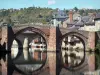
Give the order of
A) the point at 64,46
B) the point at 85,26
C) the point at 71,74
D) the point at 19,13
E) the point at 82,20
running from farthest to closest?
the point at 19,13 < the point at 82,20 < the point at 85,26 < the point at 64,46 < the point at 71,74

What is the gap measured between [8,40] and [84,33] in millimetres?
13398

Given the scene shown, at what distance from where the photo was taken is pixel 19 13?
632 ft

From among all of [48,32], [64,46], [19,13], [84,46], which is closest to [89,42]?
[84,46]

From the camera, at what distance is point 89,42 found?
216ft

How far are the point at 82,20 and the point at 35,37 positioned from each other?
18974mm

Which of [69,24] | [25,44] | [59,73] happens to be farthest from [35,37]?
[59,73]

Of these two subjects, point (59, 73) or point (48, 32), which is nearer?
point (59, 73)

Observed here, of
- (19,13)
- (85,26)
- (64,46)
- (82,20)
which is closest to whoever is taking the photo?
(64,46)

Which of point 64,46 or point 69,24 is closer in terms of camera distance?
point 64,46

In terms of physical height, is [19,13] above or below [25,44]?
above

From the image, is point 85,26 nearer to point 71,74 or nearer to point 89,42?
point 89,42

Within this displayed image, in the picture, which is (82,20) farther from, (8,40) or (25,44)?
(8,40)

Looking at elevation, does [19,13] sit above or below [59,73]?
above

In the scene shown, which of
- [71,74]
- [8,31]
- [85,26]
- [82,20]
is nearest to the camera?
[71,74]
